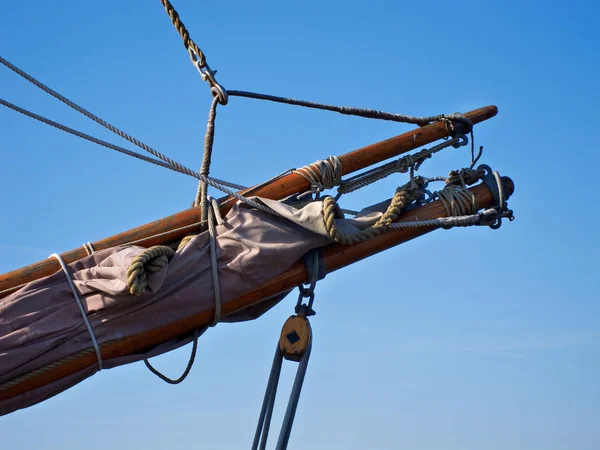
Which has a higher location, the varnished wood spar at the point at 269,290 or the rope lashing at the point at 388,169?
the rope lashing at the point at 388,169

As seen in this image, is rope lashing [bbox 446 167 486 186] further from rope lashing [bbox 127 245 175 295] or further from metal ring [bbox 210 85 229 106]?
rope lashing [bbox 127 245 175 295]

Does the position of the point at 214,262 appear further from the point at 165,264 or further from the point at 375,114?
the point at 375,114

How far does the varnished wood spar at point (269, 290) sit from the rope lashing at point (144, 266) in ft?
1.04

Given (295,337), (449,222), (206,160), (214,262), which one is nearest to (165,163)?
(206,160)

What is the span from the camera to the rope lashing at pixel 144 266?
4.55 m

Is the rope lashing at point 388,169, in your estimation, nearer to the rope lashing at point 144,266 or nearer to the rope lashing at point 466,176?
the rope lashing at point 466,176

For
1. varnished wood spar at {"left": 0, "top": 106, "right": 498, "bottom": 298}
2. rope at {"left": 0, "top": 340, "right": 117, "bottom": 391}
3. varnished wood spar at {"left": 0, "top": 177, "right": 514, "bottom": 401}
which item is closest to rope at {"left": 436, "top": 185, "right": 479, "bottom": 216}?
varnished wood spar at {"left": 0, "top": 177, "right": 514, "bottom": 401}

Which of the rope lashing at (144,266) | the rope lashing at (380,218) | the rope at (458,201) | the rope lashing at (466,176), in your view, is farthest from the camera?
the rope lashing at (466,176)

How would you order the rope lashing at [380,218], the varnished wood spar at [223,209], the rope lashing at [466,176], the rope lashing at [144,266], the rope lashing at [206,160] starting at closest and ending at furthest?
the rope lashing at [144,266], the varnished wood spar at [223,209], the rope lashing at [380,218], the rope lashing at [206,160], the rope lashing at [466,176]

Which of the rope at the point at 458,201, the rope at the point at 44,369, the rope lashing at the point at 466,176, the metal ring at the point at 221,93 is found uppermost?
the metal ring at the point at 221,93

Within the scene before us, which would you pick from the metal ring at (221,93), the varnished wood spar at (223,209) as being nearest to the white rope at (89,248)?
the varnished wood spar at (223,209)

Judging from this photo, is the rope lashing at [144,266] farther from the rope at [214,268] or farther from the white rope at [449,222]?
the white rope at [449,222]

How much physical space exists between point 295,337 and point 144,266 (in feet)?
2.77

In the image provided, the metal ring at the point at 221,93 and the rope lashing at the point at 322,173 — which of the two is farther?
the metal ring at the point at 221,93
